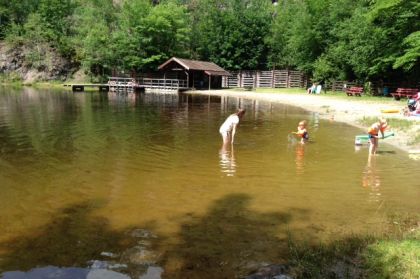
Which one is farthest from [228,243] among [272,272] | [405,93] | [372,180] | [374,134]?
[405,93]

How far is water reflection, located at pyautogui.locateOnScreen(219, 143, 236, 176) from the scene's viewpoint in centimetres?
1154

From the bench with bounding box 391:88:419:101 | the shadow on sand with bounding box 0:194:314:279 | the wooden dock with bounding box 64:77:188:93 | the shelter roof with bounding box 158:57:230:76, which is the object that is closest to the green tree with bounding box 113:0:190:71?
the wooden dock with bounding box 64:77:188:93

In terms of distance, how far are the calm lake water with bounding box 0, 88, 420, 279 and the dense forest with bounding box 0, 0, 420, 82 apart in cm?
2837

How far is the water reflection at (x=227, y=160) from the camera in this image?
11.5 m

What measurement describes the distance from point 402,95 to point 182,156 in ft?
94.7

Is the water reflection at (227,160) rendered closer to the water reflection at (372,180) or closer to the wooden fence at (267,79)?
the water reflection at (372,180)

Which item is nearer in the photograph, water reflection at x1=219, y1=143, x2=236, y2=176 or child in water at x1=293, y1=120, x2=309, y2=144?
water reflection at x1=219, y1=143, x2=236, y2=176

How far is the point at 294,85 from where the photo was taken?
59938mm

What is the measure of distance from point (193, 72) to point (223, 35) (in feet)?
44.3

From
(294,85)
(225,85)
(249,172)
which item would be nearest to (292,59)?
(294,85)

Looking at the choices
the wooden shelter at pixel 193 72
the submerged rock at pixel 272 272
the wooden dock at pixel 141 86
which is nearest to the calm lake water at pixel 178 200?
the submerged rock at pixel 272 272

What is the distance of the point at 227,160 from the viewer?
42.4 ft

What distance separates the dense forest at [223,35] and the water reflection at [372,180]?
27.9 metres

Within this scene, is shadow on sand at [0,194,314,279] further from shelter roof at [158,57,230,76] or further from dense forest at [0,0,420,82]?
shelter roof at [158,57,230,76]
